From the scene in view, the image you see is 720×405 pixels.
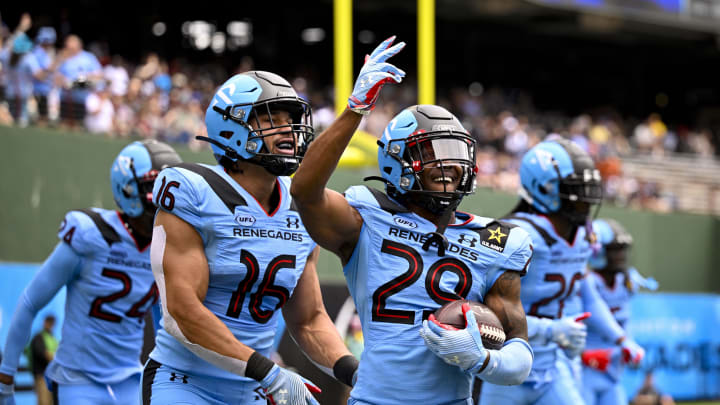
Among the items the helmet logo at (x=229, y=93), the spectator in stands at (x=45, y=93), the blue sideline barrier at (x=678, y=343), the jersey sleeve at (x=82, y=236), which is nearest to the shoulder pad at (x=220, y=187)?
the helmet logo at (x=229, y=93)

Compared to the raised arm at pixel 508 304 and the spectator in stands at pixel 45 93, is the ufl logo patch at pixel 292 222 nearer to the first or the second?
the raised arm at pixel 508 304

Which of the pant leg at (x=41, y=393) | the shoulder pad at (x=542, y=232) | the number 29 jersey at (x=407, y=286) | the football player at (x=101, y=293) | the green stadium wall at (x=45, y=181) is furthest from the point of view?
the green stadium wall at (x=45, y=181)

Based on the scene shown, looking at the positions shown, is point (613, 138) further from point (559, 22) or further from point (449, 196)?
point (449, 196)

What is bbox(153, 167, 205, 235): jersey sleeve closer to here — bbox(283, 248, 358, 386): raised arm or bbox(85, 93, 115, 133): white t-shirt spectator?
bbox(283, 248, 358, 386): raised arm

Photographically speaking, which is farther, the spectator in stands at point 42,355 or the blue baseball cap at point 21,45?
the blue baseball cap at point 21,45

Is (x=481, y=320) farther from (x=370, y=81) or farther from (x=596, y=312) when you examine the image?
(x=596, y=312)

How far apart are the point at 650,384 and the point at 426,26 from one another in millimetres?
5969

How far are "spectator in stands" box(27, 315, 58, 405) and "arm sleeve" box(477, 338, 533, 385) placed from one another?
540 cm

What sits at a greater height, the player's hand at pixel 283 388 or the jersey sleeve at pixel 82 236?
the jersey sleeve at pixel 82 236

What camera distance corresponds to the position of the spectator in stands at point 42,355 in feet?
26.6

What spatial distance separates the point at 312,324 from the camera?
427 cm

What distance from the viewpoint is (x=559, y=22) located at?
Answer: 2352cm

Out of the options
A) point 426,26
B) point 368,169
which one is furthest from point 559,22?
point 368,169

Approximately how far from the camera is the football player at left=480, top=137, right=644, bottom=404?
228 inches
